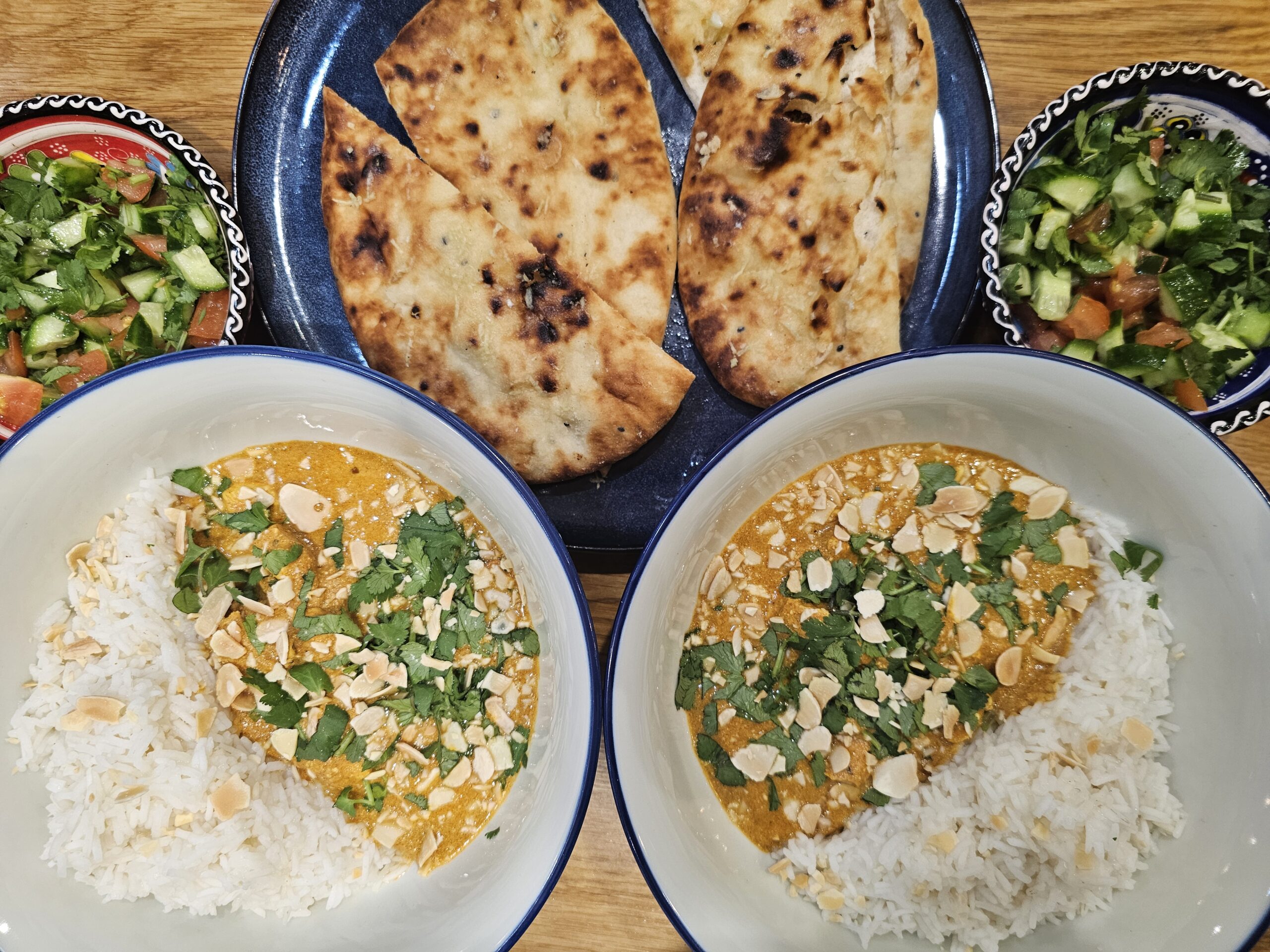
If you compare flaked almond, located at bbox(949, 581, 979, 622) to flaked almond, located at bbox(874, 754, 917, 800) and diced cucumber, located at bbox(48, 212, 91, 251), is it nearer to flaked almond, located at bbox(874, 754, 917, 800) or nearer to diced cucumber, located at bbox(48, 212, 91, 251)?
flaked almond, located at bbox(874, 754, 917, 800)

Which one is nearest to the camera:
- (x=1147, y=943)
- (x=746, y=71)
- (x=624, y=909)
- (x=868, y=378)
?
(x=868, y=378)

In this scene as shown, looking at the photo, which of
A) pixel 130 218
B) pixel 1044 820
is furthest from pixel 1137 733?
pixel 130 218

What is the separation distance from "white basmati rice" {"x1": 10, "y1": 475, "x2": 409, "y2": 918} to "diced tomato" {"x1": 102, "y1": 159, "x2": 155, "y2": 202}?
66 centimetres

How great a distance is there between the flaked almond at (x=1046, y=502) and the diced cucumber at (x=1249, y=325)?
49cm

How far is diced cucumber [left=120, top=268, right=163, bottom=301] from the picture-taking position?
1.55 m

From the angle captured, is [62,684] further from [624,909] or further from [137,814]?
[624,909]

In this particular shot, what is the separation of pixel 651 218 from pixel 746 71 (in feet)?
1.10

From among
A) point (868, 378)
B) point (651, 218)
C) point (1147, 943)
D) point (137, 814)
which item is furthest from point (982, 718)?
point (137, 814)

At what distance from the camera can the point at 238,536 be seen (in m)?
1.43

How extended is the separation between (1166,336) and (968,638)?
75cm

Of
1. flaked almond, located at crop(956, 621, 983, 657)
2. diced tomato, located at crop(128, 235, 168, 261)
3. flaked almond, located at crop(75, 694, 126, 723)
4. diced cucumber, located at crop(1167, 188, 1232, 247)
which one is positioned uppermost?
diced cucumber, located at crop(1167, 188, 1232, 247)

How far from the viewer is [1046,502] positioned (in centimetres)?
140

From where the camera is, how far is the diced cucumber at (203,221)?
1503mm

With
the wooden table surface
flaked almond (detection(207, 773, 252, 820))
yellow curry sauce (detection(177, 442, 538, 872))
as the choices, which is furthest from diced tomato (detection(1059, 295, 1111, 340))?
flaked almond (detection(207, 773, 252, 820))
